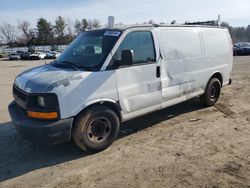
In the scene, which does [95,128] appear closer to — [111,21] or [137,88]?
[137,88]

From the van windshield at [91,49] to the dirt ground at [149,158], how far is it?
1.50 m

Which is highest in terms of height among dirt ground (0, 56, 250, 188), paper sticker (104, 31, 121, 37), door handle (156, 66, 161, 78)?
paper sticker (104, 31, 121, 37)

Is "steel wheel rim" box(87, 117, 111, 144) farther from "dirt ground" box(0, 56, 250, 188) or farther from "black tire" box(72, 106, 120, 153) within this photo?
"dirt ground" box(0, 56, 250, 188)

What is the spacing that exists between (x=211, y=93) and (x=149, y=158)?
362cm

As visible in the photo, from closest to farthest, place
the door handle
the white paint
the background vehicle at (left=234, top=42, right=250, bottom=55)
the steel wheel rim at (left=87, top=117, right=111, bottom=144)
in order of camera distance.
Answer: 1. the white paint
2. the steel wheel rim at (left=87, top=117, right=111, bottom=144)
3. the door handle
4. the background vehicle at (left=234, top=42, right=250, bottom=55)

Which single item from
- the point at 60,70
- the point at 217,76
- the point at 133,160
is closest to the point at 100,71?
the point at 60,70

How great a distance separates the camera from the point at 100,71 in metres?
4.82

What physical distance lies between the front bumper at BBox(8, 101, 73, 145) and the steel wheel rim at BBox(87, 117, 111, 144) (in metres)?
0.42

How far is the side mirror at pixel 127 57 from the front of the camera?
4941 mm

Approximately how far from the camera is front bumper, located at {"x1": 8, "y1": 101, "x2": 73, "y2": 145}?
14.3 ft

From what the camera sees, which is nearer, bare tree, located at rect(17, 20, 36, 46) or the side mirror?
the side mirror

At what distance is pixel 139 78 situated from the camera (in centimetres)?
537

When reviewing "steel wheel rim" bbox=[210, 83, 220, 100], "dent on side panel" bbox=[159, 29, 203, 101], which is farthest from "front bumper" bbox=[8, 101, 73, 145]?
"steel wheel rim" bbox=[210, 83, 220, 100]

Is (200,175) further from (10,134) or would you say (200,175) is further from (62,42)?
(62,42)
